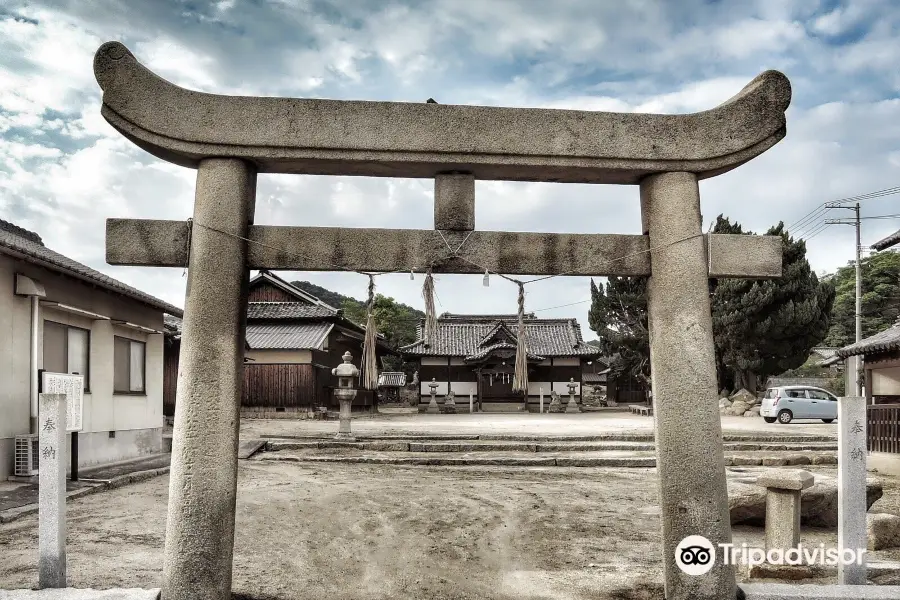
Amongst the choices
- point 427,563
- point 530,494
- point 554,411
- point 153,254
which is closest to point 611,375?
→ point 554,411

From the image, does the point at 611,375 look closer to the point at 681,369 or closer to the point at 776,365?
the point at 776,365

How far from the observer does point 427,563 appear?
7.42 m

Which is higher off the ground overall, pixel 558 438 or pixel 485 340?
pixel 485 340

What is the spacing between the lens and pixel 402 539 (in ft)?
28.1

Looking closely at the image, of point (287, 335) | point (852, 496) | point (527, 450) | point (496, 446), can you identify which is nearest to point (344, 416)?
point (496, 446)

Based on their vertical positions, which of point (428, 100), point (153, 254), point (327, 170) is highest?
point (428, 100)

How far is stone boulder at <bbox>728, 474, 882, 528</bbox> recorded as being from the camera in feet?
28.7

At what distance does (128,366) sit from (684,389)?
14.6 metres

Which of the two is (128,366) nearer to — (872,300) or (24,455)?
(24,455)

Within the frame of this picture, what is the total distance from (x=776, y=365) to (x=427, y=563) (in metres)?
33.2

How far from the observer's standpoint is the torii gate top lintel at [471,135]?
4992 mm

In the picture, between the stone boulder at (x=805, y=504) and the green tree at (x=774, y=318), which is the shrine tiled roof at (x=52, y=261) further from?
the green tree at (x=774, y=318)

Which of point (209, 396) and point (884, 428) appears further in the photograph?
point (884, 428)

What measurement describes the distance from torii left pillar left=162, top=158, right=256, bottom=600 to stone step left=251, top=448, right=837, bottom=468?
11832 millimetres
